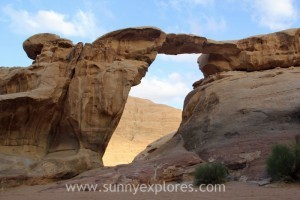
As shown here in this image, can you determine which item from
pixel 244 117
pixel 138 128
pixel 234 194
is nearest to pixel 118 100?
pixel 244 117

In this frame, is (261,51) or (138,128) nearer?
(261,51)

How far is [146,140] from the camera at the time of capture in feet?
172

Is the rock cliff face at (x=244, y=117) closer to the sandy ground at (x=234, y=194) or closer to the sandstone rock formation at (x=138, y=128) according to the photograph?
the sandy ground at (x=234, y=194)

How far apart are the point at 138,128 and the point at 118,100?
38.9 m

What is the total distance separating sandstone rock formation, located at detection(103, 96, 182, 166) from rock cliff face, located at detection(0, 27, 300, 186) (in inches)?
1097

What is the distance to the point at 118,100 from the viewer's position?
54.4ft

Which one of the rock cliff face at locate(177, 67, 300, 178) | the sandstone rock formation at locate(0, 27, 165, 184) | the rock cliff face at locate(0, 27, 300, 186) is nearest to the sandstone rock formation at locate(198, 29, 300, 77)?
the rock cliff face at locate(0, 27, 300, 186)

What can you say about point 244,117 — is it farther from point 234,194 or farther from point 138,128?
point 138,128

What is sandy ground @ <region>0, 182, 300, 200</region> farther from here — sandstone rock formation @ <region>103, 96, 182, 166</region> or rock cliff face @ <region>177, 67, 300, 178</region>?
sandstone rock formation @ <region>103, 96, 182, 166</region>

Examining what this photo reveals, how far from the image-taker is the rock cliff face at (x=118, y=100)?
1417cm

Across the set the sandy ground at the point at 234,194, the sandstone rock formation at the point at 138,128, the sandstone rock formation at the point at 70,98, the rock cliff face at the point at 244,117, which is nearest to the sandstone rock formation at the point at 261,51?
the rock cliff face at the point at 244,117

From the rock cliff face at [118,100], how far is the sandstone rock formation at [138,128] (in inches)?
1097

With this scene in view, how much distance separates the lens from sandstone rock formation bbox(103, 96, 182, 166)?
4751cm

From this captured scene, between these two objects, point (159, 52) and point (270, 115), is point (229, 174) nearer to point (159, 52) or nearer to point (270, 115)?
point (270, 115)
